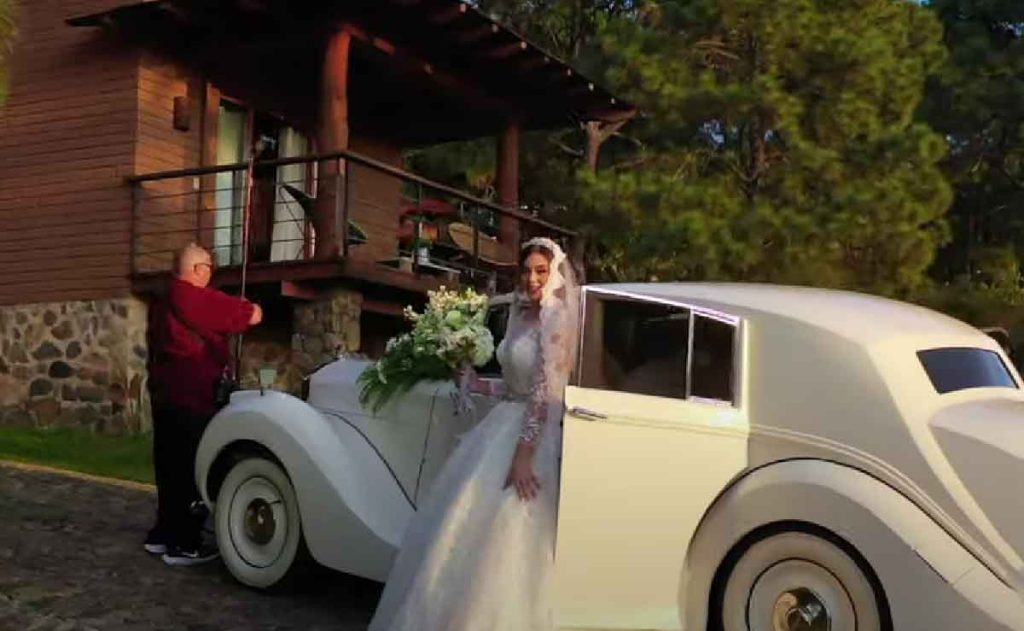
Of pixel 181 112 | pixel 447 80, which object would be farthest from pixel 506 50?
pixel 181 112

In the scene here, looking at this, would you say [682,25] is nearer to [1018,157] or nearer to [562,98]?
[562,98]

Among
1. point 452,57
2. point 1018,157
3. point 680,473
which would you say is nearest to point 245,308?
point 680,473

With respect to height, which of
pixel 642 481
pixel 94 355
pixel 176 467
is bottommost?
pixel 176 467

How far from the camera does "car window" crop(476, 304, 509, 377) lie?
592cm

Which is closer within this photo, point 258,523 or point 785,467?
point 785,467

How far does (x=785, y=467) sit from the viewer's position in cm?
462

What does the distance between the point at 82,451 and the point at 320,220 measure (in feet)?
10.8

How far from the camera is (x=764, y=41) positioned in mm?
16250

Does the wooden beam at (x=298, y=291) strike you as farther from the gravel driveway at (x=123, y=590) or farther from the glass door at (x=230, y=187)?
the gravel driveway at (x=123, y=590)

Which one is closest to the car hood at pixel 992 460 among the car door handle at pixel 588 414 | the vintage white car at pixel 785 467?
the vintage white car at pixel 785 467

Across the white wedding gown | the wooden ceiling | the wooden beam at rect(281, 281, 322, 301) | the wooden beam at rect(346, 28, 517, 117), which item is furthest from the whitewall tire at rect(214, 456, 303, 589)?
the wooden beam at rect(346, 28, 517, 117)

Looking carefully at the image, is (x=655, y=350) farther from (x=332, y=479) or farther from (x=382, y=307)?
(x=382, y=307)

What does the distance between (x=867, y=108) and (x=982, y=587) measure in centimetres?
1330

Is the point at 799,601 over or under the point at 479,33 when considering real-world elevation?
under
